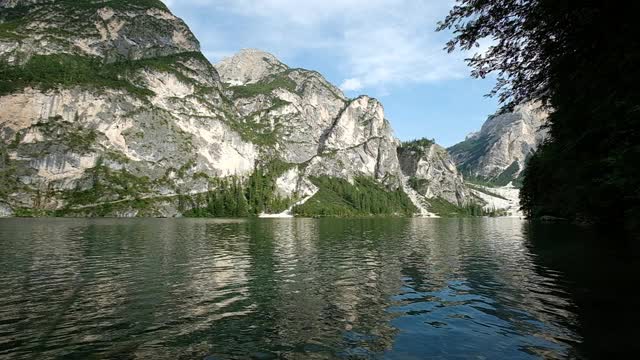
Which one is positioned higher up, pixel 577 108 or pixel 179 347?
pixel 577 108

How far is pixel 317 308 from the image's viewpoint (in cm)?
2397

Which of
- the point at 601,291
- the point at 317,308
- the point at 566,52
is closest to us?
the point at 566,52

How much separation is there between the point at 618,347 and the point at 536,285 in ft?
48.5

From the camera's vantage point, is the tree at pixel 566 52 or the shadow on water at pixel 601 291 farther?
the shadow on water at pixel 601 291

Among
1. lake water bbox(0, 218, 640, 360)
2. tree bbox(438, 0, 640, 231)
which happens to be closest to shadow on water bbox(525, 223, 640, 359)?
lake water bbox(0, 218, 640, 360)

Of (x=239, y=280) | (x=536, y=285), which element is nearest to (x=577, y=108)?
(x=536, y=285)

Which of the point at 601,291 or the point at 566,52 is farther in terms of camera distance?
the point at 601,291

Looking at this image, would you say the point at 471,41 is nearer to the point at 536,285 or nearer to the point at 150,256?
the point at 536,285

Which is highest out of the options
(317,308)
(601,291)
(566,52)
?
(566,52)

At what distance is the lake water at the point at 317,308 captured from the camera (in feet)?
55.0

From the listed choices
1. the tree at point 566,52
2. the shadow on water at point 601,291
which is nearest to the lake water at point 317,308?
the shadow on water at point 601,291

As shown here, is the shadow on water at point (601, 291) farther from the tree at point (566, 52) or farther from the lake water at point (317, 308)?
the tree at point (566, 52)

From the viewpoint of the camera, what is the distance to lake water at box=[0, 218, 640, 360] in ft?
55.0

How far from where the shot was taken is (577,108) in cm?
2058
